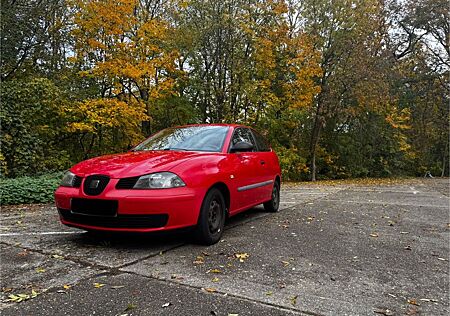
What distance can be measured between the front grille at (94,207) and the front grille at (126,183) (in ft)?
0.58

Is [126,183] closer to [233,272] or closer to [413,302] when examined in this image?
[233,272]

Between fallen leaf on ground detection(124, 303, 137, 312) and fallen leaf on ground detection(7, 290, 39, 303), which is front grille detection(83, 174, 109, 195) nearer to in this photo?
fallen leaf on ground detection(7, 290, 39, 303)

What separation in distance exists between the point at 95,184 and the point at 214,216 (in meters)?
1.44

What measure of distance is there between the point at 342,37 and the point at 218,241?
1789 centimetres

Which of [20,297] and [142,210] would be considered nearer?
[20,297]

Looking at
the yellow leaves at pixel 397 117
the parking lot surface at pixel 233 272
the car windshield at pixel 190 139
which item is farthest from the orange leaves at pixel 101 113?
the yellow leaves at pixel 397 117

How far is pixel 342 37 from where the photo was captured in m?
19.6

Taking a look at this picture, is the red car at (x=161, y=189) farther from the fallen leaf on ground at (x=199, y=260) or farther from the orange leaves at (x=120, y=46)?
the orange leaves at (x=120, y=46)

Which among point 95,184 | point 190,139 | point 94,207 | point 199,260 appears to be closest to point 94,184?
point 95,184

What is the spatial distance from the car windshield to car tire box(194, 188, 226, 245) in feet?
2.45

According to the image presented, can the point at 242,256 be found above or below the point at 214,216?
below

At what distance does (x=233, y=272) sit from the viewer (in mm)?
3457

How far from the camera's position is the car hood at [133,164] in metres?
3.98

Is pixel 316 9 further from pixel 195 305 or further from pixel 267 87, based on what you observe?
pixel 195 305
